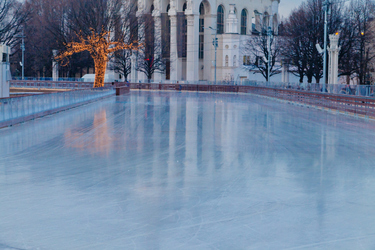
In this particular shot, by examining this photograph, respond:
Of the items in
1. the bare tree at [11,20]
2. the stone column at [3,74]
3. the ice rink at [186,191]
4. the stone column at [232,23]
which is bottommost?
the ice rink at [186,191]

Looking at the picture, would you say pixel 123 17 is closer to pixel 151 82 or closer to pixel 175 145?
pixel 151 82

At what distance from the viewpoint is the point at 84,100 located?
41469 mm

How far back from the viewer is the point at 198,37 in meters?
99.6

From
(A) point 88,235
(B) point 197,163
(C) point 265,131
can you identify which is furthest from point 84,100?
(A) point 88,235

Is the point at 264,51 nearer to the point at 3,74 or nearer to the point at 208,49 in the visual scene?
the point at 208,49

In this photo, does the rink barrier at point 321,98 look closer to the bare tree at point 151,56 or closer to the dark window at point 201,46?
the bare tree at point 151,56

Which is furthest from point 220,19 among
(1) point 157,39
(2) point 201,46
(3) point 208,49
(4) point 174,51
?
(1) point 157,39

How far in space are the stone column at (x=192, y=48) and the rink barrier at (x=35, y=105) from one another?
186 ft

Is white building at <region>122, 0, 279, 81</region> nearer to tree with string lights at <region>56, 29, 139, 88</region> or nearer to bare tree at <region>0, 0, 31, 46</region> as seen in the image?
tree with string lights at <region>56, 29, 139, 88</region>

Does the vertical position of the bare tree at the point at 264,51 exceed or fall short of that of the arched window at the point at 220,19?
it falls short

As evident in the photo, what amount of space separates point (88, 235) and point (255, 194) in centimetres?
372

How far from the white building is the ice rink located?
79.7m

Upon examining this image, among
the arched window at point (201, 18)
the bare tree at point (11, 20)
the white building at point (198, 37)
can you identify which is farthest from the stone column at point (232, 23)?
the bare tree at point (11, 20)

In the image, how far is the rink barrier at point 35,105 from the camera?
75.1ft
